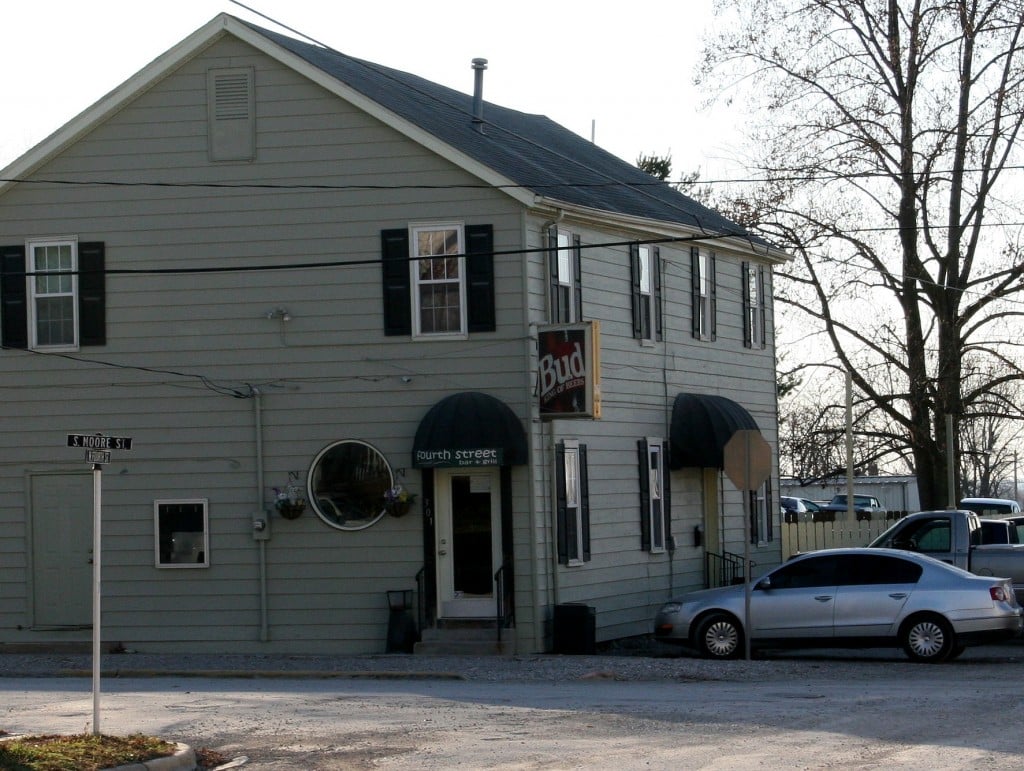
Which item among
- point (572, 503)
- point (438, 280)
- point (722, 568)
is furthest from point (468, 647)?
point (722, 568)

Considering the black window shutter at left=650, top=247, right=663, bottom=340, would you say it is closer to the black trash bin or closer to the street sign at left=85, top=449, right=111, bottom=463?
the black trash bin

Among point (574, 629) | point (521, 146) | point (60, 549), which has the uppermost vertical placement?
point (521, 146)

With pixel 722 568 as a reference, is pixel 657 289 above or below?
above

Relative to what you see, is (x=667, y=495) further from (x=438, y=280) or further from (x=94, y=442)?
(x=94, y=442)

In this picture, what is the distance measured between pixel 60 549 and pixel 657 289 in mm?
10462

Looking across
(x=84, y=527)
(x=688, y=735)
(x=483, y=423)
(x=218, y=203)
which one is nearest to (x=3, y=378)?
(x=84, y=527)

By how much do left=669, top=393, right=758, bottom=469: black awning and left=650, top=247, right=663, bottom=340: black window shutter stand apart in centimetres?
128

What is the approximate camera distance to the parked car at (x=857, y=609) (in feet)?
64.2

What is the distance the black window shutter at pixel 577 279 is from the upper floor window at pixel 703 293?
4276 mm

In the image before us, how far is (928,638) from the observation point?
19.8 metres

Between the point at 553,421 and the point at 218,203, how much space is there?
6056mm

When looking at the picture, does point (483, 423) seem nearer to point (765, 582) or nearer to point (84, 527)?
point (765, 582)

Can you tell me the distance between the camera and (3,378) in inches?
941

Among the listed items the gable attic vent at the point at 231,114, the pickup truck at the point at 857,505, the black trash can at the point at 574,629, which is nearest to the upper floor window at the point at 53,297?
the gable attic vent at the point at 231,114
